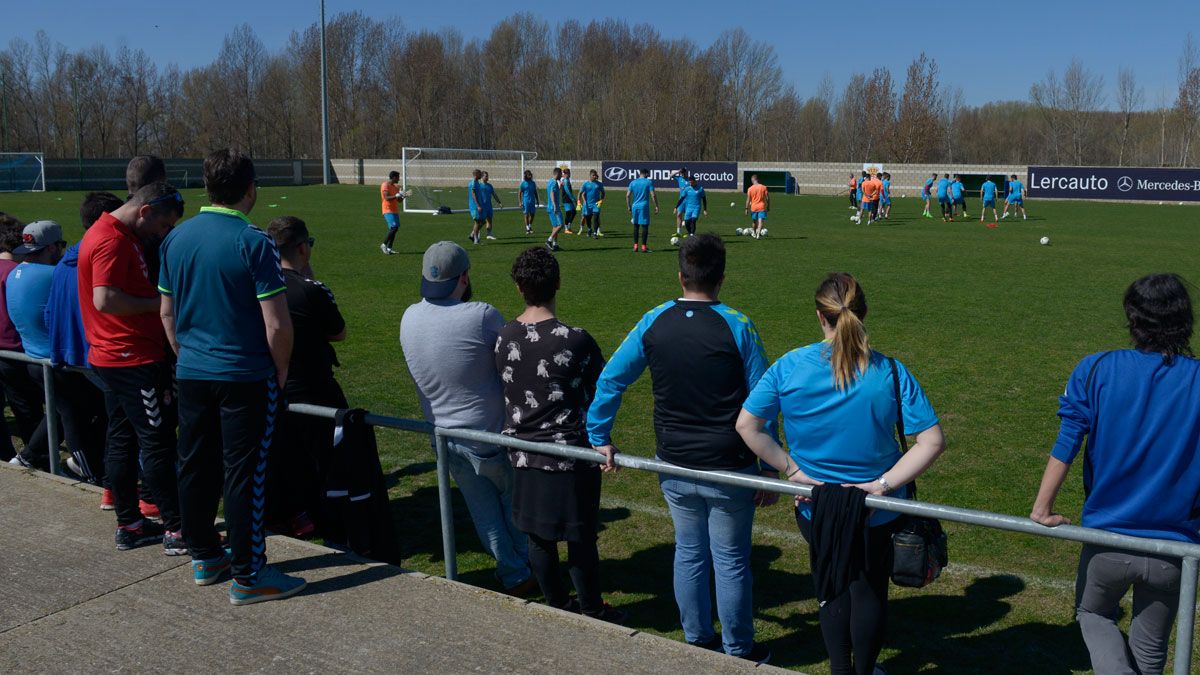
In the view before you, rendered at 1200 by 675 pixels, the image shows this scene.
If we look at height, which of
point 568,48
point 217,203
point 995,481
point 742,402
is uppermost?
point 568,48

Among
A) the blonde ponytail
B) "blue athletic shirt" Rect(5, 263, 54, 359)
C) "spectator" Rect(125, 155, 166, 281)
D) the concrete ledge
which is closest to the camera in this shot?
the blonde ponytail

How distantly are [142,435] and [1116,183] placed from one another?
1798 inches

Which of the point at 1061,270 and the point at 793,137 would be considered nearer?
the point at 1061,270

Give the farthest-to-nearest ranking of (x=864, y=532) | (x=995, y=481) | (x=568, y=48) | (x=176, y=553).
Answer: (x=568, y=48), (x=995, y=481), (x=176, y=553), (x=864, y=532)

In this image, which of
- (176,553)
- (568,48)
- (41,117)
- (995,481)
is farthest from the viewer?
(568,48)

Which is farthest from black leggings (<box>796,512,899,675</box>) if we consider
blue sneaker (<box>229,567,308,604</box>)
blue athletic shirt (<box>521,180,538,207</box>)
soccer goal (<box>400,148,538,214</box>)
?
soccer goal (<box>400,148,538,214</box>)

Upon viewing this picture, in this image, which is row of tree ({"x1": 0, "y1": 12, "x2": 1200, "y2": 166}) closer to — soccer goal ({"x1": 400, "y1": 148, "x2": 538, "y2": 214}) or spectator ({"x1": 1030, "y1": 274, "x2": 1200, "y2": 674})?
soccer goal ({"x1": 400, "y1": 148, "x2": 538, "y2": 214})

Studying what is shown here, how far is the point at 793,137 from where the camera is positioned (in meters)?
84.2

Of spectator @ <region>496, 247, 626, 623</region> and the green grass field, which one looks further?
the green grass field

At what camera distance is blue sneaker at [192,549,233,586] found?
4.44 m

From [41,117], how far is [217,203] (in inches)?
3489

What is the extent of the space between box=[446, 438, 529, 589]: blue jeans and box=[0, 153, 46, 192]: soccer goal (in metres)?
54.0

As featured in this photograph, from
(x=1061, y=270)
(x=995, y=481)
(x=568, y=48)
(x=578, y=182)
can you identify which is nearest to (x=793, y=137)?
(x=568, y=48)

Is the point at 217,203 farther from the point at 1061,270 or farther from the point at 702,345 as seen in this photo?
the point at 1061,270
